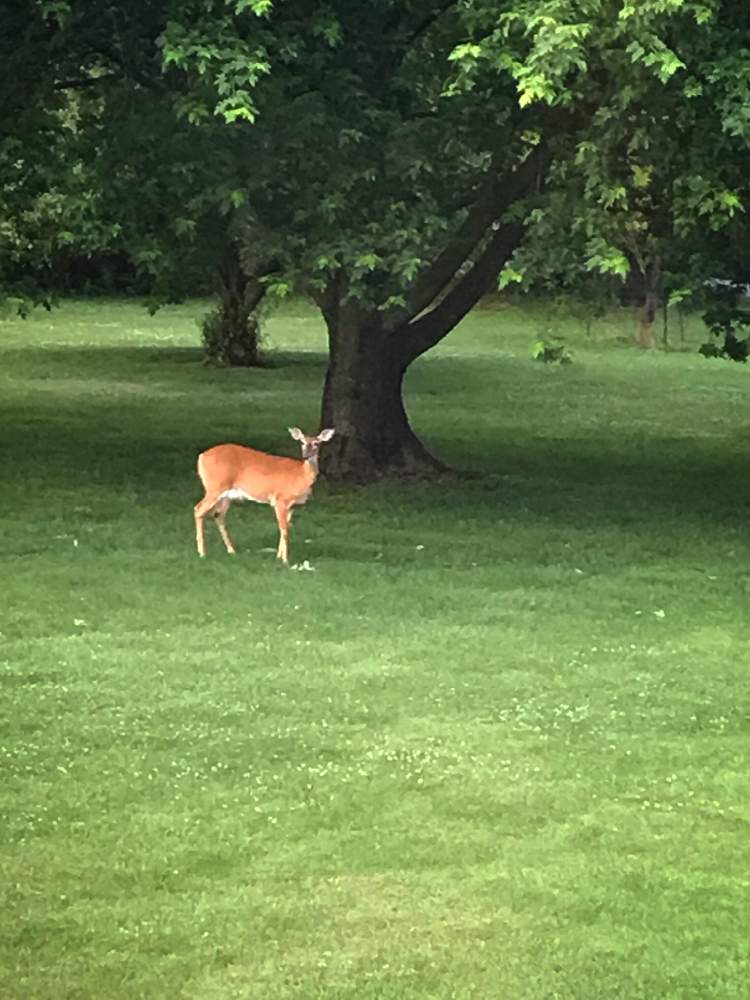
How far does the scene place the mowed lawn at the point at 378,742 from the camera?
6121 mm

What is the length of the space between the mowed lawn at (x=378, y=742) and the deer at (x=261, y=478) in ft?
1.51

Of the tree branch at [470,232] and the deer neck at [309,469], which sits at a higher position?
the tree branch at [470,232]

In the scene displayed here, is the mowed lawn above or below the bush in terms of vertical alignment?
below

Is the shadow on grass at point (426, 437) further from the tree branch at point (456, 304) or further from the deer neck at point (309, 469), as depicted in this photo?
the deer neck at point (309, 469)

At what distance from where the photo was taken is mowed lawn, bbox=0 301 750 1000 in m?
6.12

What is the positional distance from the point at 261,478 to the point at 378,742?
488cm

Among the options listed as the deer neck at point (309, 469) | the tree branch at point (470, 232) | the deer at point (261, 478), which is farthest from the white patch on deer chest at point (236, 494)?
the tree branch at point (470, 232)

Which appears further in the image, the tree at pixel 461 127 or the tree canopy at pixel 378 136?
the tree canopy at pixel 378 136

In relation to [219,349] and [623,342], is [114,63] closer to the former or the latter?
[219,349]

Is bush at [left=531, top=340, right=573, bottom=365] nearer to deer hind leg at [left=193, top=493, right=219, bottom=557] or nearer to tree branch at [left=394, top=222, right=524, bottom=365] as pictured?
tree branch at [left=394, top=222, right=524, bottom=365]

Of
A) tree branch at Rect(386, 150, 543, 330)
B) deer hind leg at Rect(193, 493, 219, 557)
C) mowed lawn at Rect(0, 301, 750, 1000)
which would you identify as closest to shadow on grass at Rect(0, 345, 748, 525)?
mowed lawn at Rect(0, 301, 750, 1000)

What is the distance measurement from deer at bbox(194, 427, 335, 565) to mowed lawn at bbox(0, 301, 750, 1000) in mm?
461

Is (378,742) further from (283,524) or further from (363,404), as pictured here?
(363,404)

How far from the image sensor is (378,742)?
338 inches
